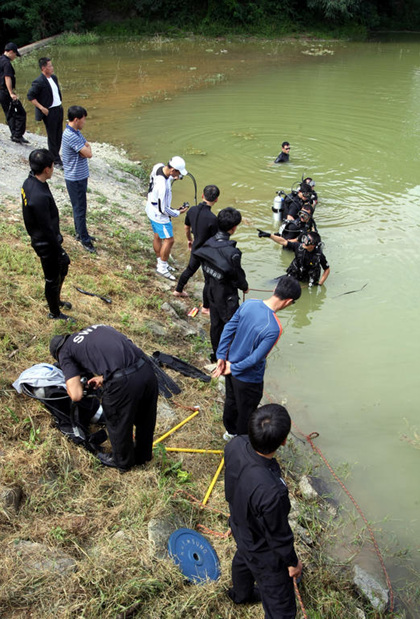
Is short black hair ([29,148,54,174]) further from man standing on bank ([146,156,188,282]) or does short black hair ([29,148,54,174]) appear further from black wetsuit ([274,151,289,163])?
black wetsuit ([274,151,289,163])

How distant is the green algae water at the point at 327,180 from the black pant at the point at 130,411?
223 centimetres

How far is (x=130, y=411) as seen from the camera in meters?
3.31

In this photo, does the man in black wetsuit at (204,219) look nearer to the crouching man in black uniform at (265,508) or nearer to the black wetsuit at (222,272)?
the black wetsuit at (222,272)

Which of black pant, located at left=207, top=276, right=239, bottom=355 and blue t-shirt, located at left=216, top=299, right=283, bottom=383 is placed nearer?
blue t-shirt, located at left=216, top=299, right=283, bottom=383

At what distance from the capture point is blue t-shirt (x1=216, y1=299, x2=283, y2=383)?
355 cm

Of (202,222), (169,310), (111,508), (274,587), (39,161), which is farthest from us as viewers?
(169,310)

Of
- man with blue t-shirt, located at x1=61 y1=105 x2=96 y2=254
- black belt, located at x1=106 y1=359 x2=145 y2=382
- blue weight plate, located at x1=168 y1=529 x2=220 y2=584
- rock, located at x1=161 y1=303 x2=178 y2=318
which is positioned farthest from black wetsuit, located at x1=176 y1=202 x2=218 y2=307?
blue weight plate, located at x1=168 y1=529 x2=220 y2=584

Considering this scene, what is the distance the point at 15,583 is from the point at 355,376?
14.3ft

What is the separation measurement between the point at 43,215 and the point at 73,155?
198cm

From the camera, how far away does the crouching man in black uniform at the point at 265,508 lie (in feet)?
8.13

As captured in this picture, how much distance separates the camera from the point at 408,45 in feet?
88.2

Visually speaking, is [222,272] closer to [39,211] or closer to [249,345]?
[249,345]

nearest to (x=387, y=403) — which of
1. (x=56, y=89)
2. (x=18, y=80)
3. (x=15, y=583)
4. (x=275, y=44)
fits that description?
(x=15, y=583)

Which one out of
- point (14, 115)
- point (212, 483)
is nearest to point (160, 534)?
point (212, 483)
